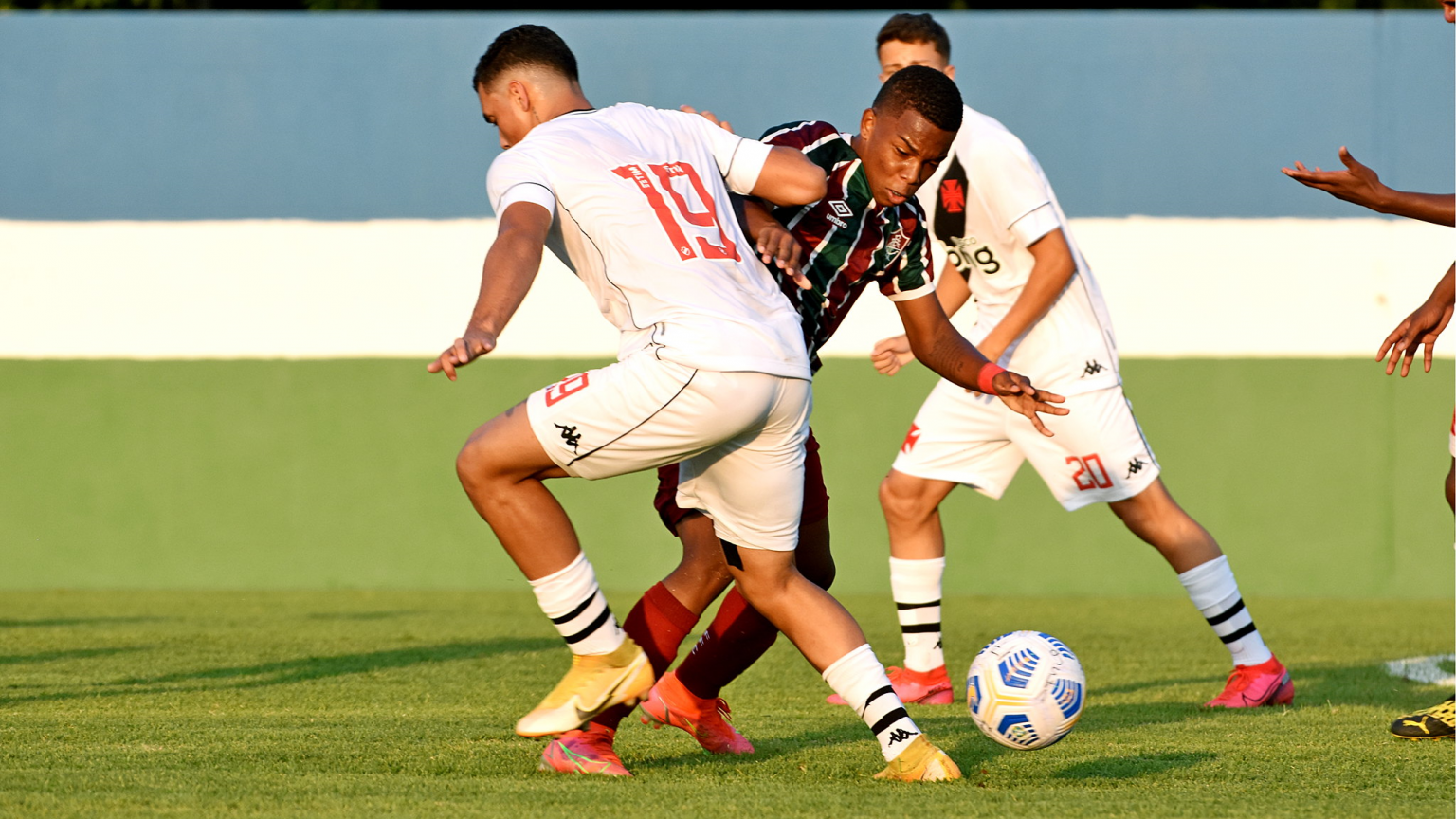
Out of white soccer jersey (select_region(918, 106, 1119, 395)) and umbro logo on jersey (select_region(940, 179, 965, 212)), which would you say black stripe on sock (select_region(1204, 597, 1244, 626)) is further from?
umbro logo on jersey (select_region(940, 179, 965, 212))

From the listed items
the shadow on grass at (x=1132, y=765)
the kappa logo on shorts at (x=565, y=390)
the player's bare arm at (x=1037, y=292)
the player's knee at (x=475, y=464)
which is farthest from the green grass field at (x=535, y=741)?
the player's bare arm at (x=1037, y=292)

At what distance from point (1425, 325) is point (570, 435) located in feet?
7.70

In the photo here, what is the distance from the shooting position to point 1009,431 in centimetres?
571

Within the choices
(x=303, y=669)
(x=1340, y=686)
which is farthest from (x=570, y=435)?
(x=1340, y=686)

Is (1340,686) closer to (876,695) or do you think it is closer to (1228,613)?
(1228,613)

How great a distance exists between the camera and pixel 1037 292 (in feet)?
18.2

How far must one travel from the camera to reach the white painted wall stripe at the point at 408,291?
918 cm

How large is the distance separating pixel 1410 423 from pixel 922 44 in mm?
4936

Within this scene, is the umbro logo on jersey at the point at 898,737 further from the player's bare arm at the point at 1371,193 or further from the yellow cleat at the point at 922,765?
the player's bare arm at the point at 1371,193

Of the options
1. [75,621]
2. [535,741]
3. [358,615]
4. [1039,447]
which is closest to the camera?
[535,741]

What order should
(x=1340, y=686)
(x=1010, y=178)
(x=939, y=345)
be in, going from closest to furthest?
(x=939, y=345)
(x=1010, y=178)
(x=1340, y=686)

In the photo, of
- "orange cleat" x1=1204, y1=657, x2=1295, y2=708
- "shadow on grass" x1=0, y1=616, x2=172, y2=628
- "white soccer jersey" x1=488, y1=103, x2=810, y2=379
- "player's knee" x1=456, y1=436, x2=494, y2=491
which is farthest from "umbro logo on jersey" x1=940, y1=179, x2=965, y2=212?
"shadow on grass" x1=0, y1=616, x2=172, y2=628

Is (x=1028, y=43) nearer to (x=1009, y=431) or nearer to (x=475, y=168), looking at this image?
(x=475, y=168)

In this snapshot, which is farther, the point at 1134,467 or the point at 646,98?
the point at 646,98
